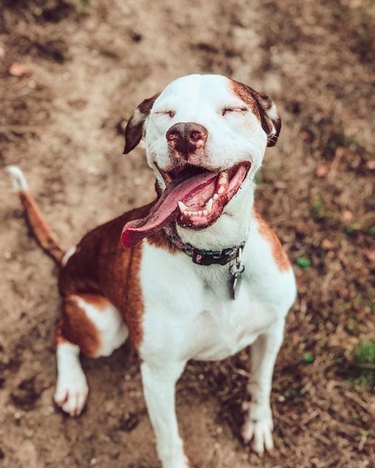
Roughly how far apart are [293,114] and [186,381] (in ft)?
8.21

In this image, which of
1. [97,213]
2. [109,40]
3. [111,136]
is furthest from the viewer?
[109,40]

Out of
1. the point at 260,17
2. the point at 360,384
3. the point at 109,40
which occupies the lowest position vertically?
the point at 360,384

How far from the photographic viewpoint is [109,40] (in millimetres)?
5629

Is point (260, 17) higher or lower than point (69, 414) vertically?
higher

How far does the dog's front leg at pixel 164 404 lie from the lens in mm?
3244

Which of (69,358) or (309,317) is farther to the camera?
(309,317)

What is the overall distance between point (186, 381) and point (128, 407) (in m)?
0.41

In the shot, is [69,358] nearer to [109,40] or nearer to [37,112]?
[37,112]

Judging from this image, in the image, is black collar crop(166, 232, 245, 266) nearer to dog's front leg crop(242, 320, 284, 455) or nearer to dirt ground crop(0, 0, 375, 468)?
dog's front leg crop(242, 320, 284, 455)

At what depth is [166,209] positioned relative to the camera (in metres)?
2.47

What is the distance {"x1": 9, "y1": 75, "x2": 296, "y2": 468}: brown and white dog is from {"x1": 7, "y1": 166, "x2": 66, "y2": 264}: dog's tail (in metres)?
0.53

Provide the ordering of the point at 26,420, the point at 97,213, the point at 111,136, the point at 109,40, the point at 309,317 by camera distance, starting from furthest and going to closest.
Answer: the point at 109,40 < the point at 111,136 < the point at 97,213 < the point at 309,317 < the point at 26,420

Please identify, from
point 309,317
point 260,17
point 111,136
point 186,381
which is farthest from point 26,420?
point 260,17

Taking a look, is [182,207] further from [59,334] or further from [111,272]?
[59,334]
